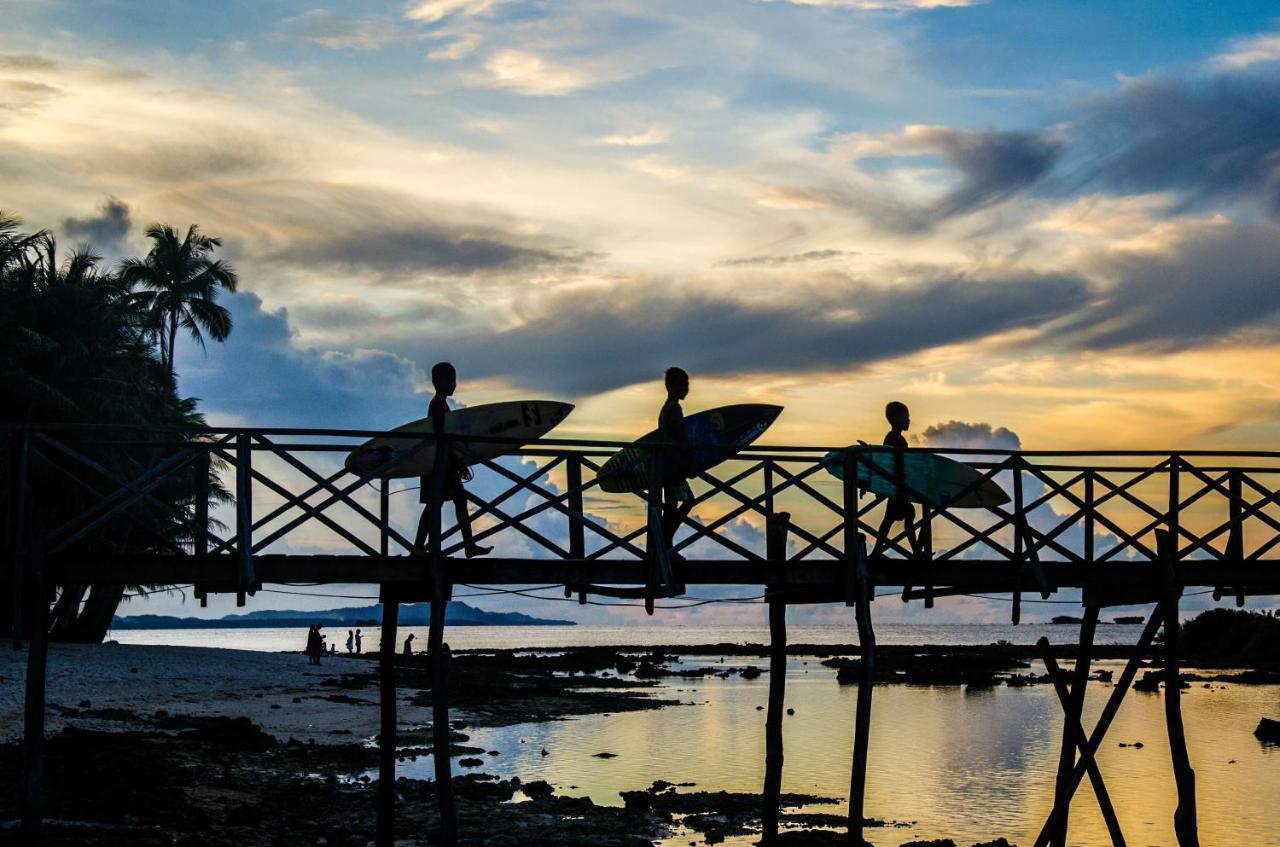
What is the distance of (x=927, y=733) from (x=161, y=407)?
3040 centimetres

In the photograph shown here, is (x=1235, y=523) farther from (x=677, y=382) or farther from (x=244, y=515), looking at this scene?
(x=244, y=515)

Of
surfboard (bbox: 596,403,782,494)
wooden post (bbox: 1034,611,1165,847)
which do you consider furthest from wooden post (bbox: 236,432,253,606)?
wooden post (bbox: 1034,611,1165,847)

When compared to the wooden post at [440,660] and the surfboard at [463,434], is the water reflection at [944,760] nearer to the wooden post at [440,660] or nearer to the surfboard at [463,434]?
the wooden post at [440,660]

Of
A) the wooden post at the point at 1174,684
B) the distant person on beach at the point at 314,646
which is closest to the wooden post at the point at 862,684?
the wooden post at the point at 1174,684

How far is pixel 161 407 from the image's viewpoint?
49.6 metres

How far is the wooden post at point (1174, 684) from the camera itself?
1662 centimetres

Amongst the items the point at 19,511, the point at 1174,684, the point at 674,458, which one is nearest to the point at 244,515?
the point at 19,511

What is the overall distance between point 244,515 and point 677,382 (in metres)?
4.85

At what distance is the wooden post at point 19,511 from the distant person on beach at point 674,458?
21.8 feet

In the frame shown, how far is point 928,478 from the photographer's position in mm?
16297

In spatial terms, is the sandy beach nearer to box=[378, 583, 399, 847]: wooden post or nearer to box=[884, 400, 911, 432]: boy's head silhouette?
box=[378, 583, 399, 847]: wooden post

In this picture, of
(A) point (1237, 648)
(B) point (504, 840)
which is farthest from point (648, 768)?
(A) point (1237, 648)

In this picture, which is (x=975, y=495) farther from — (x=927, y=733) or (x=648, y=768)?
(x=927, y=733)

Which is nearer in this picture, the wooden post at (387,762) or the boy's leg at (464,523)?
the boy's leg at (464,523)
